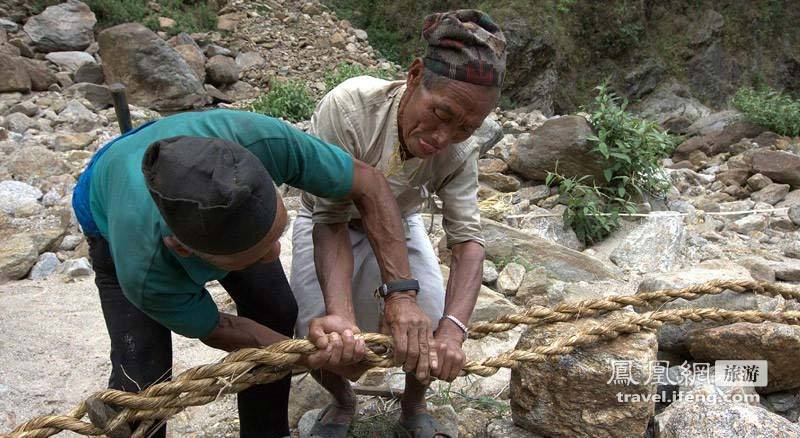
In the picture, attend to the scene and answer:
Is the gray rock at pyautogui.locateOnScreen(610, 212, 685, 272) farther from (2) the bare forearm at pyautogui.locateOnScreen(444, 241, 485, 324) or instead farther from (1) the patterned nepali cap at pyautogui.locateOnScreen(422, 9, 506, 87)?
(1) the patterned nepali cap at pyautogui.locateOnScreen(422, 9, 506, 87)

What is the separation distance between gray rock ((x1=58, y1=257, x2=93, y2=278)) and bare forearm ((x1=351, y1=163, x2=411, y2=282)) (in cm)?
260

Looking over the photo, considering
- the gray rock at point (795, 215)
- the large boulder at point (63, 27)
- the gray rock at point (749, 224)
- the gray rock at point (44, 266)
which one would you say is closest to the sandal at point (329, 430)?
the gray rock at point (44, 266)

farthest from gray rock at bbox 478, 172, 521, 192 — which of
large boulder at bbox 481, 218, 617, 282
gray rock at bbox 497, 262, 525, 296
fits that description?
gray rock at bbox 497, 262, 525, 296

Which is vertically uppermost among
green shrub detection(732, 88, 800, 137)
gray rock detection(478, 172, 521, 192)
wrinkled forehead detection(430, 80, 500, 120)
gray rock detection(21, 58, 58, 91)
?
wrinkled forehead detection(430, 80, 500, 120)

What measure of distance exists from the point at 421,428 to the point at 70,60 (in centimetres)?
764

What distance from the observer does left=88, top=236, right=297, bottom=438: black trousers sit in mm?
1736

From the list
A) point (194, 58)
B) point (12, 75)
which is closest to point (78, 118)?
point (12, 75)

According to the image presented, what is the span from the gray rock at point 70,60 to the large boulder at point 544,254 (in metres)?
6.06

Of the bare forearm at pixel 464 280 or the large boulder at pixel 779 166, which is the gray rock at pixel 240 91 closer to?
the large boulder at pixel 779 166

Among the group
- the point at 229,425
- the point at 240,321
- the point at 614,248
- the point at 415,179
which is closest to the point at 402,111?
the point at 415,179

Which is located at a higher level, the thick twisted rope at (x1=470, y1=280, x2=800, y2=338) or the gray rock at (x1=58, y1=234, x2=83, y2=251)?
the thick twisted rope at (x1=470, y1=280, x2=800, y2=338)

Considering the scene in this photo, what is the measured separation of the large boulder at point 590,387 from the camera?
1913 mm

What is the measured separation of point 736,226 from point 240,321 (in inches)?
169

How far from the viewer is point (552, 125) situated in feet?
16.5
